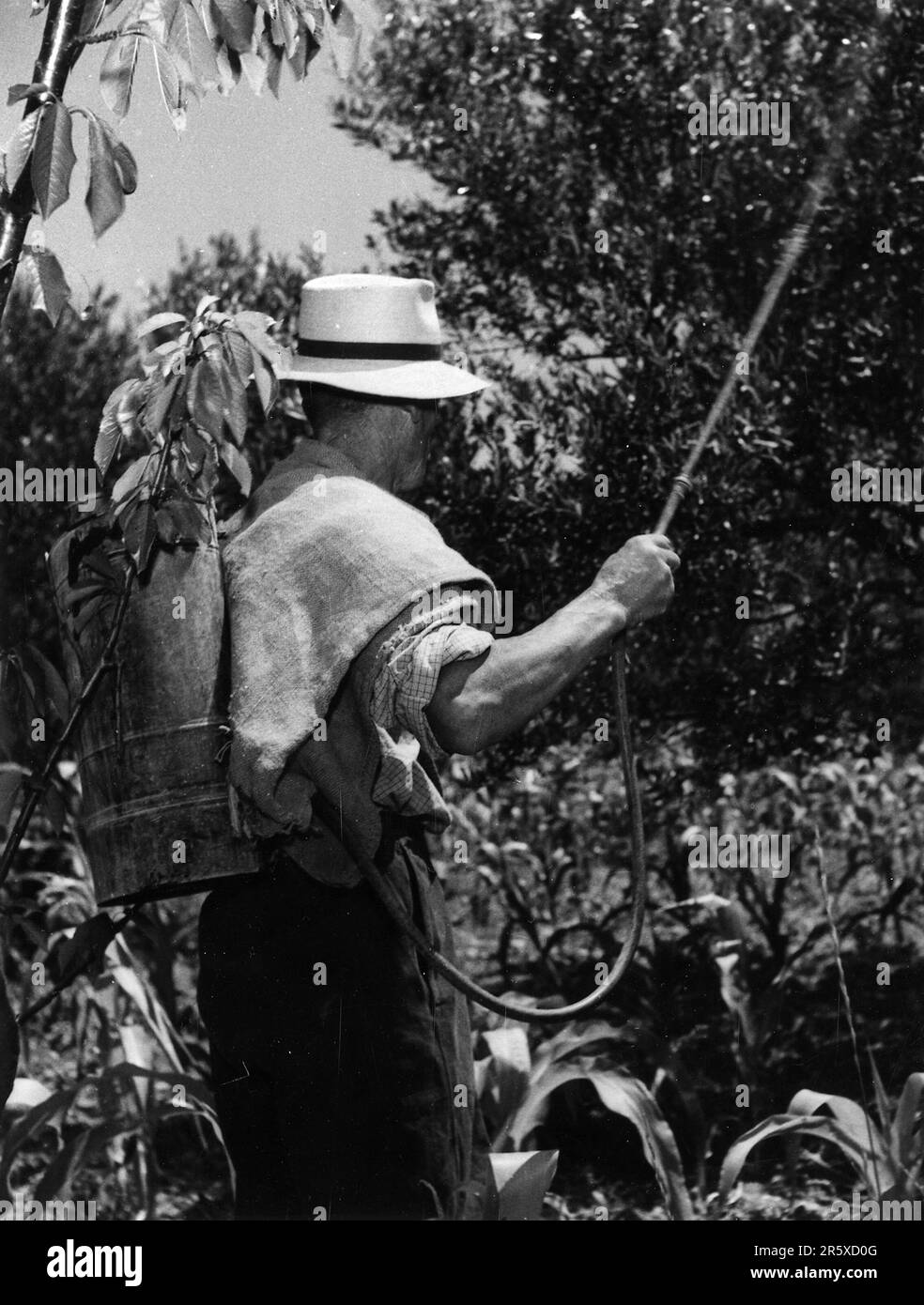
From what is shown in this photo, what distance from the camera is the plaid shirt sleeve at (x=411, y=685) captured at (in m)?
2.59


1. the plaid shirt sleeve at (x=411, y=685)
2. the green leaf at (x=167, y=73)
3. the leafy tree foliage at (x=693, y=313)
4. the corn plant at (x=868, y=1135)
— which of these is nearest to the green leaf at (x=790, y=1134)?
the corn plant at (x=868, y=1135)

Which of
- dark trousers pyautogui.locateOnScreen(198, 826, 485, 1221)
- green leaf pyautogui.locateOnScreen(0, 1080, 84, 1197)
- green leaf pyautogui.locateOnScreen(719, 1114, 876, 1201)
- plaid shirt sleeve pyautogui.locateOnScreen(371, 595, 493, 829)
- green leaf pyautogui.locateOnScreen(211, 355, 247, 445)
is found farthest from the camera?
green leaf pyautogui.locateOnScreen(0, 1080, 84, 1197)

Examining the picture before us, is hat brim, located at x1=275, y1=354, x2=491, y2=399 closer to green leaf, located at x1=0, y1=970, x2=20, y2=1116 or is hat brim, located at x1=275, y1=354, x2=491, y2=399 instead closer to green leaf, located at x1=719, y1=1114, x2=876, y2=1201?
green leaf, located at x1=0, y1=970, x2=20, y2=1116

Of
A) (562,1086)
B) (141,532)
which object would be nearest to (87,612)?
(141,532)

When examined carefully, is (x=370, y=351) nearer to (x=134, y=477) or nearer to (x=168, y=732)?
(x=134, y=477)

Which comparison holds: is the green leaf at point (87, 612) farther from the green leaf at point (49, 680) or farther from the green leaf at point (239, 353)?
the green leaf at point (239, 353)

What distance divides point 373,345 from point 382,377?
63 mm

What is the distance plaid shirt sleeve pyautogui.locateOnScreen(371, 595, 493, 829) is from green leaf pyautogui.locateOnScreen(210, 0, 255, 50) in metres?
0.95

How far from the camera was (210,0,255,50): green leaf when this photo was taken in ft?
9.23

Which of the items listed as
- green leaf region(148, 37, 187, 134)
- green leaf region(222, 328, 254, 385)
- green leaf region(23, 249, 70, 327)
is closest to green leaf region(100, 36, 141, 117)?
green leaf region(148, 37, 187, 134)

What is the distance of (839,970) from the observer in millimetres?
3324

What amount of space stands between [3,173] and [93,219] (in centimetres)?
23

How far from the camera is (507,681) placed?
104 inches
